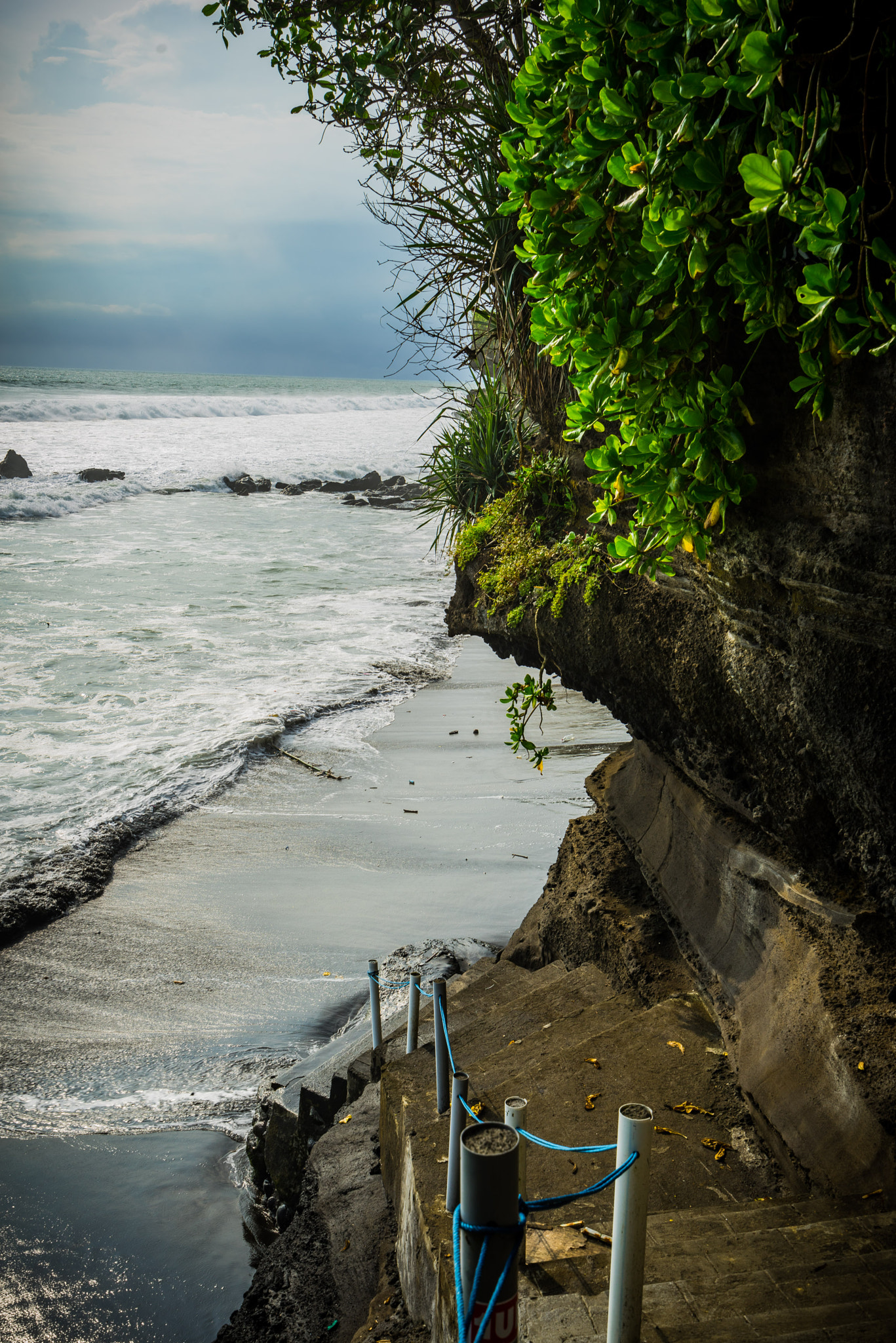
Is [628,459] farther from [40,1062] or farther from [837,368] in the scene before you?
[40,1062]

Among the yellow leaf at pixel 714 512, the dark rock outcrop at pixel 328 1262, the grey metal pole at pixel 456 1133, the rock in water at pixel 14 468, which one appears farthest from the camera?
the rock in water at pixel 14 468

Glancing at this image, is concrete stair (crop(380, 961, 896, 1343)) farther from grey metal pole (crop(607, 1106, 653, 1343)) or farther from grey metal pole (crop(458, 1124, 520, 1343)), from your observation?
grey metal pole (crop(458, 1124, 520, 1343))

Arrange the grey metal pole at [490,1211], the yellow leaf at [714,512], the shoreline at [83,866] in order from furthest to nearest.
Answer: the shoreline at [83,866]
the yellow leaf at [714,512]
the grey metal pole at [490,1211]

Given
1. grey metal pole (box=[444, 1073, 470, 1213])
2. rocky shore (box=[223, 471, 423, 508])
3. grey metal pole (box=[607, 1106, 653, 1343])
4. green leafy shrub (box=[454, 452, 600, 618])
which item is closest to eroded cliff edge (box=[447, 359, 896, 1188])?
green leafy shrub (box=[454, 452, 600, 618])

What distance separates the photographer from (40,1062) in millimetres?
6012

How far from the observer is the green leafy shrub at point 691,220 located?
2074mm

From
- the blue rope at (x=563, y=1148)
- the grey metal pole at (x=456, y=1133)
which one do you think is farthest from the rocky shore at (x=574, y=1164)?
the blue rope at (x=563, y=1148)

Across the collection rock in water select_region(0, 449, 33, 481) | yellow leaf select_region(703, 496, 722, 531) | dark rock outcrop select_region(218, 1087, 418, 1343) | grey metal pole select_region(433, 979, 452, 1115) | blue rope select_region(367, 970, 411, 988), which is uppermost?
rock in water select_region(0, 449, 33, 481)

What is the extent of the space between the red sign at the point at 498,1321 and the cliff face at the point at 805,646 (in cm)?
184

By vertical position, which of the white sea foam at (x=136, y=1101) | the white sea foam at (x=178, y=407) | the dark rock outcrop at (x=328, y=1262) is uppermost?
the white sea foam at (x=178, y=407)

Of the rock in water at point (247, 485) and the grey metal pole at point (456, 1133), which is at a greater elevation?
the rock in water at point (247, 485)

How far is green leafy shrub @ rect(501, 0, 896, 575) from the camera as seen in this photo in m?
2.07

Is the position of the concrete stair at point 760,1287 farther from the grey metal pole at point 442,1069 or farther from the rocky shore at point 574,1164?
the grey metal pole at point 442,1069

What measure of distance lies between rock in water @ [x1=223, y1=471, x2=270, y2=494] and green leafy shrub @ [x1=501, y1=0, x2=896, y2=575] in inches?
1499
